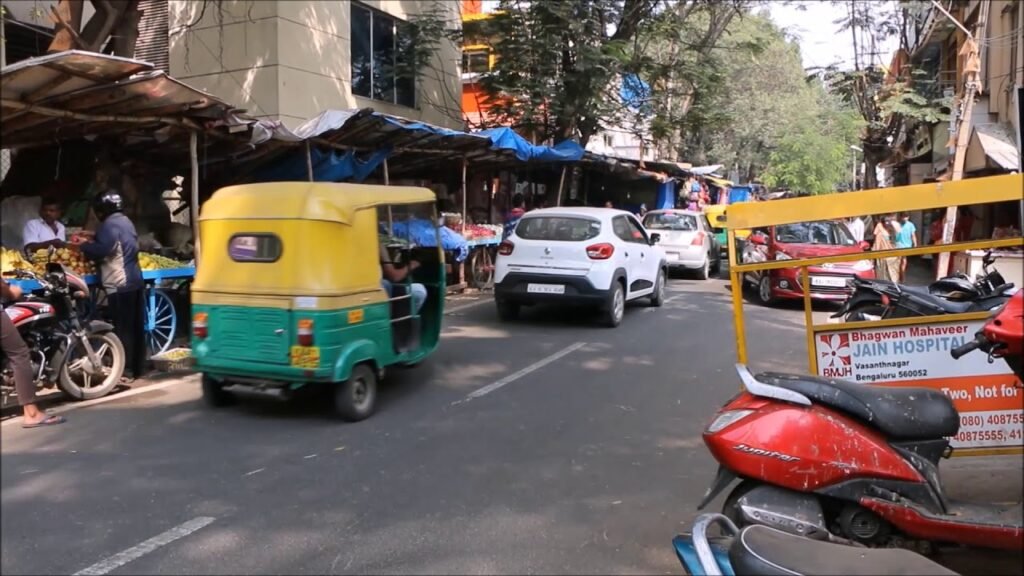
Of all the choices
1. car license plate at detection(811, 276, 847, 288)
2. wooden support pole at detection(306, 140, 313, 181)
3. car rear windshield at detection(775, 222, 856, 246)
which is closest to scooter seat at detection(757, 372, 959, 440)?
wooden support pole at detection(306, 140, 313, 181)

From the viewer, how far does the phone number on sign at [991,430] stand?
449cm

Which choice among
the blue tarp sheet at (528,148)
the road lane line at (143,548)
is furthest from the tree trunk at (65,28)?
the road lane line at (143,548)

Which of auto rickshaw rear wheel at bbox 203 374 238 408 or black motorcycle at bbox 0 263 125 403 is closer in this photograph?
black motorcycle at bbox 0 263 125 403

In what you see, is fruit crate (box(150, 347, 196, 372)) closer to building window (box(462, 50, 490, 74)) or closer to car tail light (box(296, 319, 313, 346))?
car tail light (box(296, 319, 313, 346))

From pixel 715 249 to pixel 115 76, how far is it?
624 inches

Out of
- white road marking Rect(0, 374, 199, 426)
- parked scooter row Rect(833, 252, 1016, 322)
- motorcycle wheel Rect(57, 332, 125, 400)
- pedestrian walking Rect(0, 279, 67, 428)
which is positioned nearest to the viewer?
pedestrian walking Rect(0, 279, 67, 428)

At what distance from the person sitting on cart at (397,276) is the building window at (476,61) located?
12246 mm

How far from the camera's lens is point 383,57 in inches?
661

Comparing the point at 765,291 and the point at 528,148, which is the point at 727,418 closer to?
the point at 765,291

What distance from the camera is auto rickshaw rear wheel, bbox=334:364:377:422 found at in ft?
20.6

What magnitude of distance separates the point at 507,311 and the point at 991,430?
744cm

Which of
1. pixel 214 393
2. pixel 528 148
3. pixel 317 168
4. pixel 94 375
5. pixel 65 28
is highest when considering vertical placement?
pixel 65 28

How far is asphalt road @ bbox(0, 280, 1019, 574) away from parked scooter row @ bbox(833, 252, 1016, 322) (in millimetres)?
1440

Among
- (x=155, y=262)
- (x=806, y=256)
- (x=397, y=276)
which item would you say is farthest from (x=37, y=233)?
(x=806, y=256)
